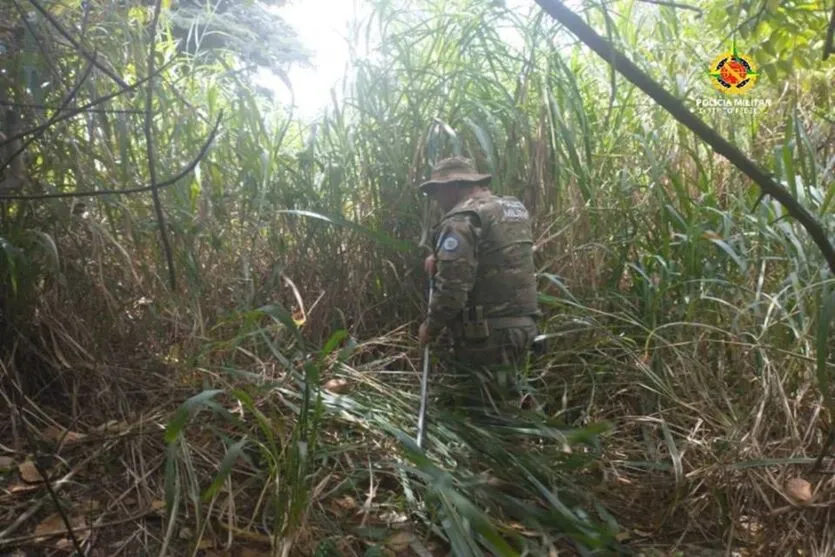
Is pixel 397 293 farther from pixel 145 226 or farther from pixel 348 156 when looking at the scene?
pixel 145 226

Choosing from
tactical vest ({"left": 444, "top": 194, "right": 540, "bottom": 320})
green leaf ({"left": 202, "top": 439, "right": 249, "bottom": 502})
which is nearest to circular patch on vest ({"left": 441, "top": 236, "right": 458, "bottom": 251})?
tactical vest ({"left": 444, "top": 194, "right": 540, "bottom": 320})

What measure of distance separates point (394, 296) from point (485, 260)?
1.69 ft

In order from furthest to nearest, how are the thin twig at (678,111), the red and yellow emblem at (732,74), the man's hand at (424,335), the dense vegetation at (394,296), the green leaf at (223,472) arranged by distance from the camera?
the red and yellow emblem at (732,74)
the man's hand at (424,335)
the dense vegetation at (394,296)
the green leaf at (223,472)
the thin twig at (678,111)

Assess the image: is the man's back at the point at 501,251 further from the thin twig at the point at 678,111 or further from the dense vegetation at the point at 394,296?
the thin twig at the point at 678,111

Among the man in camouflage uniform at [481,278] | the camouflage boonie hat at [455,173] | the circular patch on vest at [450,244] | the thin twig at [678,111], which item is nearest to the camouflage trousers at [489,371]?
the man in camouflage uniform at [481,278]

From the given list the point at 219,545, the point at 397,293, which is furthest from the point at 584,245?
the point at 219,545

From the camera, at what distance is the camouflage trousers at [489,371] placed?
2582 millimetres

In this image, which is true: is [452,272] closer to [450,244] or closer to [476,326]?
[450,244]

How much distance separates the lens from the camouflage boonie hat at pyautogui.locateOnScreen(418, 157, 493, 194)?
2767 millimetres

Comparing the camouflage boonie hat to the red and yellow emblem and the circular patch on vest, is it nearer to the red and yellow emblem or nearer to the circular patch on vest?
the circular patch on vest

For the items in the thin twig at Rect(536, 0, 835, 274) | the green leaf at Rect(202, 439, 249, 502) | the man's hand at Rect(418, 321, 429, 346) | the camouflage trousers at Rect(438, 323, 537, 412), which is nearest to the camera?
the thin twig at Rect(536, 0, 835, 274)

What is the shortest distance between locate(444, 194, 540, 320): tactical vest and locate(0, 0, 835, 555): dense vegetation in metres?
0.15

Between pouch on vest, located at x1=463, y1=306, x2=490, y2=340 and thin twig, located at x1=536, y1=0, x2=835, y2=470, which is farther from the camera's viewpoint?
pouch on vest, located at x1=463, y1=306, x2=490, y2=340

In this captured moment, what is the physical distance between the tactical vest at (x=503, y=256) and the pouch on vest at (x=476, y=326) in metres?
0.01
